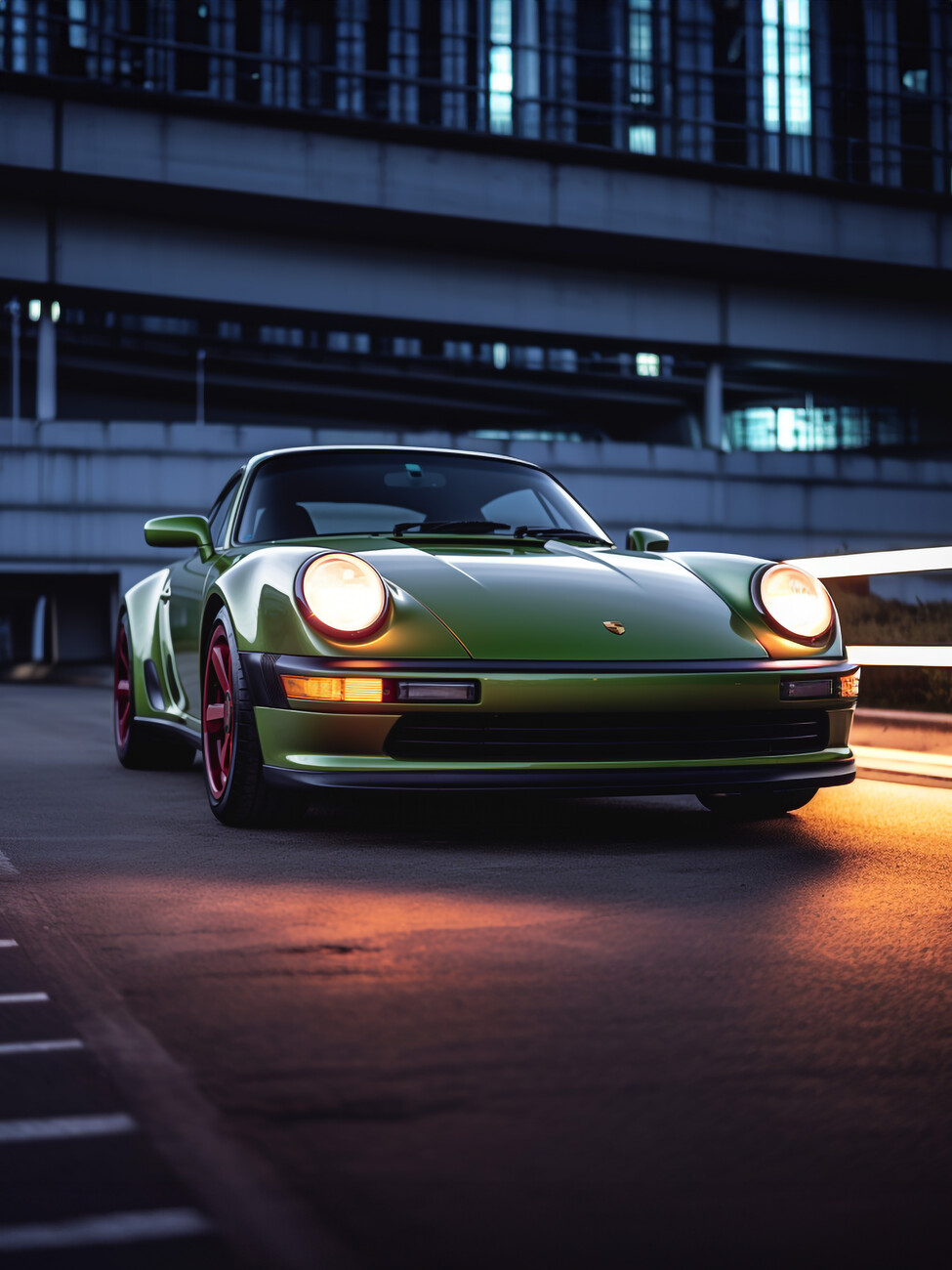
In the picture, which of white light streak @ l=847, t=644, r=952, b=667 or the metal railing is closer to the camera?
white light streak @ l=847, t=644, r=952, b=667

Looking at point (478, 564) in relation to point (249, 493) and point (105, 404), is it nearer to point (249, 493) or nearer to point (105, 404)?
point (249, 493)

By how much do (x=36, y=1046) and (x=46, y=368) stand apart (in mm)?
33370

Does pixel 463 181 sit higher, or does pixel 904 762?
pixel 463 181

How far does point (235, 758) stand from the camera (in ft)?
16.8

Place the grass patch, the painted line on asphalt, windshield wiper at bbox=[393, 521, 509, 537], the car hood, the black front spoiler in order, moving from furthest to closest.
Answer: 1. the grass patch
2. windshield wiper at bbox=[393, 521, 509, 537]
3. the car hood
4. the black front spoiler
5. the painted line on asphalt

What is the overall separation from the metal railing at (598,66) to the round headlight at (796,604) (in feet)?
105

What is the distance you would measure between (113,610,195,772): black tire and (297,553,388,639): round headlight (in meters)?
2.81

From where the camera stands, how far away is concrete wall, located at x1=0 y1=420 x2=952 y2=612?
32375 millimetres

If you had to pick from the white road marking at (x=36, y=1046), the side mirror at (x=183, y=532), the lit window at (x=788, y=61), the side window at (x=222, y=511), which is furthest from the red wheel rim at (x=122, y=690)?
the lit window at (x=788, y=61)

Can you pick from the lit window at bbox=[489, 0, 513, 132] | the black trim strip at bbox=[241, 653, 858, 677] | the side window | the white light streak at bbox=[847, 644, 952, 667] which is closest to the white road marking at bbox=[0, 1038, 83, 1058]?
the black trim strip at bbox=[241, 653, 858, 677]

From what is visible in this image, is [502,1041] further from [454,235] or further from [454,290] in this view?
[454,290]

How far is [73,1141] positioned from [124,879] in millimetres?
2256

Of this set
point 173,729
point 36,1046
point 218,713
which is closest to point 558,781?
point 218,713

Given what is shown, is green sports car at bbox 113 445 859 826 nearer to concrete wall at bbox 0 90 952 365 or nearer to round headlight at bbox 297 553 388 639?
round headlight at bbox 297 553 388 639
